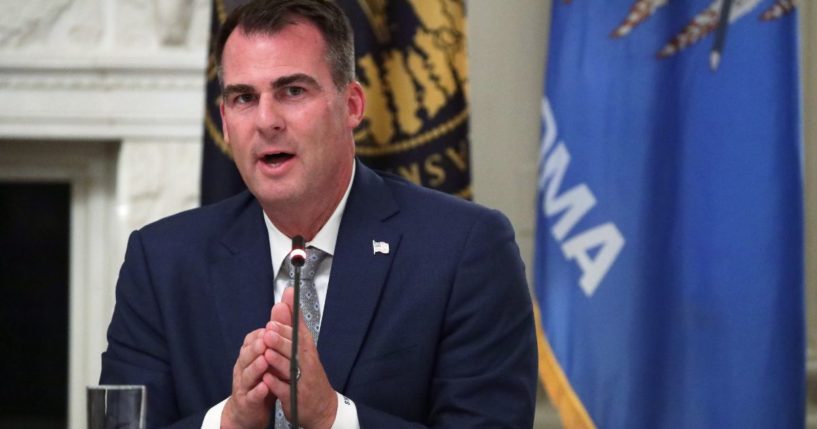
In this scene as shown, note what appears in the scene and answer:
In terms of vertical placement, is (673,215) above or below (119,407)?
above

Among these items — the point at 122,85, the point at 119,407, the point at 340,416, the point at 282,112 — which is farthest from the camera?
the point at 122,85

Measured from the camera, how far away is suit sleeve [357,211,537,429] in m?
2.21

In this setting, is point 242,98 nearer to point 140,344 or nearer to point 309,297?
point 309,297

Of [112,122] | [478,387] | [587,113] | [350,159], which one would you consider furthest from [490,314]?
[112,122]

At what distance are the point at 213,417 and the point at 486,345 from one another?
506mm

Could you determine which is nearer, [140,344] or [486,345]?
[486,345]

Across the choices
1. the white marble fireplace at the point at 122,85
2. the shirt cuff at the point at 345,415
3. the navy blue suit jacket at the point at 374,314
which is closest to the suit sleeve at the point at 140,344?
the navy blue suit jacket at the point at 374,314

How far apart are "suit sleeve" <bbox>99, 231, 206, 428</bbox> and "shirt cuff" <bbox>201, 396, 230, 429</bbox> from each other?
0.18 m

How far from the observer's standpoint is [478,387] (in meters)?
2.21

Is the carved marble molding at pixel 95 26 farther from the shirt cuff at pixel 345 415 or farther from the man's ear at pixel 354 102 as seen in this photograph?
the shirt cuff at pixel 345 415

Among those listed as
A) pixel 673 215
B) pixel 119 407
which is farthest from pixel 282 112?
pixel 673 215

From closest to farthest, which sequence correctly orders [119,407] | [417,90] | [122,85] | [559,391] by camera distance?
1. [119,407]
2. [417,90]
3. [559,391]
4. [122,85]

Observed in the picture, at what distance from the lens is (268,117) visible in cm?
214

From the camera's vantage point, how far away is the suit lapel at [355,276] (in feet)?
7.34
